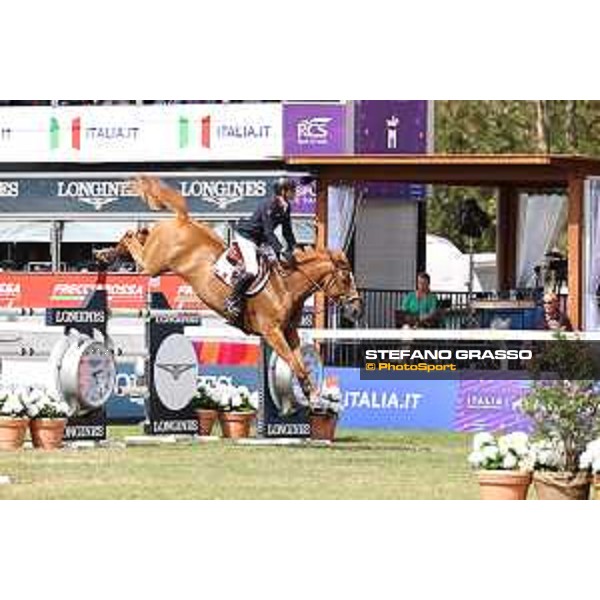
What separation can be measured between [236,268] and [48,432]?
2607mm

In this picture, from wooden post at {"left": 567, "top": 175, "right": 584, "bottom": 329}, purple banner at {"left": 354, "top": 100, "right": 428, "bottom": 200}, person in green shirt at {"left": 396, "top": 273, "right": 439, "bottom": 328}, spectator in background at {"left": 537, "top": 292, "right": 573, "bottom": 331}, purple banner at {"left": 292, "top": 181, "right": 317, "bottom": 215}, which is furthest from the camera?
purple banner at {"left": 354, "top": 100, "right": 428, "bottom": 200}

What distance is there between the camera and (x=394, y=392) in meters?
23.7

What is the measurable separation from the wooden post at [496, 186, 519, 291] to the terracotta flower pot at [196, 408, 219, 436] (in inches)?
323

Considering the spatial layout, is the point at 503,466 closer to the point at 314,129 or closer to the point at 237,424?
the point at 237,424

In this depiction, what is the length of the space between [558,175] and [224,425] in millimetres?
5205

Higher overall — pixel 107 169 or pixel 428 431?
pixel 107 169

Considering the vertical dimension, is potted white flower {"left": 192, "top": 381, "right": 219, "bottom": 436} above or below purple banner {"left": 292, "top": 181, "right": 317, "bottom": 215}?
below

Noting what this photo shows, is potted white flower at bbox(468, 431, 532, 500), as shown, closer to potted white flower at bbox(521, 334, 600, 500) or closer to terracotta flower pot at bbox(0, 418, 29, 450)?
potted white flower at bbox(521, 334, 600, 500)

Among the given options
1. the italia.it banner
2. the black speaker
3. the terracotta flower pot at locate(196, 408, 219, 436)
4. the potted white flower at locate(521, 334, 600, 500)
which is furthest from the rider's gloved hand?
the black speaker

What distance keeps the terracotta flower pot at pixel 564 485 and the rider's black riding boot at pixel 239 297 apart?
690 cm

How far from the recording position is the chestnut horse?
20.8 m

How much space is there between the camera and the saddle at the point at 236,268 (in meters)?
20.8
